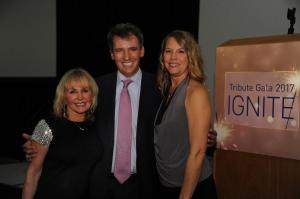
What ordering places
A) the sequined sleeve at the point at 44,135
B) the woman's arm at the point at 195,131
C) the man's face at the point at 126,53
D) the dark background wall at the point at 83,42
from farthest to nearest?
the dark background wall at the point at 83,42, the man's face at the point at 126,53, the sequined sleeve at the point at 44,135, the woman's arm at the point at 195,131

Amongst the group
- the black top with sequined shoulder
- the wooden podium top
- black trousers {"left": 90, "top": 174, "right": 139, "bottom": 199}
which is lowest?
black trousers {"left": 90, "top": 174, "right": 139, "bottom": 199}

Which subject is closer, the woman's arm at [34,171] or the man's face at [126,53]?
the woman's arm at [34,171]

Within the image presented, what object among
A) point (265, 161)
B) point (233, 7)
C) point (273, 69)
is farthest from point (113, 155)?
point (233, 7)

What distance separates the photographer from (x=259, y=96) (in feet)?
5.29

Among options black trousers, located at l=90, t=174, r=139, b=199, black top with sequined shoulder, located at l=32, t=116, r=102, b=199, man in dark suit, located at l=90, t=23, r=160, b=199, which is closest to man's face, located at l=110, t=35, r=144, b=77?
man in dark suit, located at l=90, t=23, r=160, b=199

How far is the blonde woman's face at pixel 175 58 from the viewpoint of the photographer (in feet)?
5.24

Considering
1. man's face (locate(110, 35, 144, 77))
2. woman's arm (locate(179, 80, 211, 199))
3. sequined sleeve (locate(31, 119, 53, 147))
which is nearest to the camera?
woman's arm (locate(179, 80, 211, 199))

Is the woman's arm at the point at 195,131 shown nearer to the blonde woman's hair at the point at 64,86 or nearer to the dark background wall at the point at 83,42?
the blonde woman's hair at the point at 64,86

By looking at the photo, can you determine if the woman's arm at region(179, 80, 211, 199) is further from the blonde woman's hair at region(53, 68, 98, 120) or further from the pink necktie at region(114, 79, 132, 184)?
the blonde woman's hair at region(53, 68, 98, 120)

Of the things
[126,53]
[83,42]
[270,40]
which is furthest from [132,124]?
[83,42]

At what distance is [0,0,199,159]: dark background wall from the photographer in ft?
9.64

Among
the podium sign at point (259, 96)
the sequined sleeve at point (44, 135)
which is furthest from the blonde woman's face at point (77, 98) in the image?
the podium sign at point (259, 96)

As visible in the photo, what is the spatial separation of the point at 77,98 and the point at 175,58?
0.44m

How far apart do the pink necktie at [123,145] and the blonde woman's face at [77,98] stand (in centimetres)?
15
